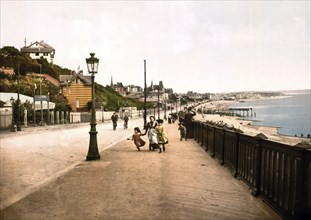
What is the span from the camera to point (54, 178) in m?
9.22

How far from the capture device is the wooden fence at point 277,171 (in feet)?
15.2

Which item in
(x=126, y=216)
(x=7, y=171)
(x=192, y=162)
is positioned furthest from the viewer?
(x=192, y=162)

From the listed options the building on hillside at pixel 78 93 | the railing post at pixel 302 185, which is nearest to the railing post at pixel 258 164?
the railing post at pixel 302 185

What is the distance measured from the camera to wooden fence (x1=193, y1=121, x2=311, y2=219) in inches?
183

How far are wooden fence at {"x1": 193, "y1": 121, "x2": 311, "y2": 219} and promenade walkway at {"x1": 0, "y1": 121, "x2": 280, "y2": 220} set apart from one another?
253mm

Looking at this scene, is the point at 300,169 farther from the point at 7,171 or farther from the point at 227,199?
the point at 7,171

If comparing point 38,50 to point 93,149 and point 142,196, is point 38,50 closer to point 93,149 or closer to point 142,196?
point 93,149

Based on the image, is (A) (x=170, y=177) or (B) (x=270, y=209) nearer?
(B) (x=270, y=209)

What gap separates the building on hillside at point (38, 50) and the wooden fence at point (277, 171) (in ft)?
366

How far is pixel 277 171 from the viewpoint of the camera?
18.5ft

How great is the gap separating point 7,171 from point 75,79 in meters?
64.7

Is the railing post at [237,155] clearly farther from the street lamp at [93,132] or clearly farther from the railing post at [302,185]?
the street lamp at [93,132]

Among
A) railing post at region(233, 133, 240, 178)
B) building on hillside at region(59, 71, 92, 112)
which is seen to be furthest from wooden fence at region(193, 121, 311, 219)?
building on hillside at region(59, 71, 92, 112)

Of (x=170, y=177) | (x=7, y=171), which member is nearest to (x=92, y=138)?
(x=7, y=171)
